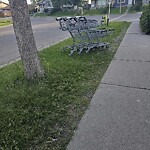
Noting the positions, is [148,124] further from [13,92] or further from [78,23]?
[78,23]

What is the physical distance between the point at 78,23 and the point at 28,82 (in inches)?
137

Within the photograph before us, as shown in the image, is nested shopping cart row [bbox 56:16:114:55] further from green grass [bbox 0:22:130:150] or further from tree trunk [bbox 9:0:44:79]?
tree trunk [bbox 9:0:44:79]

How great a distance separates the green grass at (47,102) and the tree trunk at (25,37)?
268mm

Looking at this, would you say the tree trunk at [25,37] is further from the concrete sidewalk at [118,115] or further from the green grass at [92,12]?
the green grass at [92,12]

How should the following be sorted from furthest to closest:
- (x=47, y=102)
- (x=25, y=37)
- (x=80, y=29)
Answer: (x=80, y=29) → (x=25, y=37) → (x=47, y=102)

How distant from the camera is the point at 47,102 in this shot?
425cm

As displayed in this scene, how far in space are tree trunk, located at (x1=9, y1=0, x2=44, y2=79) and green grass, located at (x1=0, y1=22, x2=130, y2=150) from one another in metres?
0.27

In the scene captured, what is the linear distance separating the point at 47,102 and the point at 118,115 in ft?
4.29

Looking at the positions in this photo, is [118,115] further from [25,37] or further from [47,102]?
[25,37]

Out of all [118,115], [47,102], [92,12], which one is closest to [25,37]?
[47,102]

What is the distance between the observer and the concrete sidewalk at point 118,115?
3.07 meters

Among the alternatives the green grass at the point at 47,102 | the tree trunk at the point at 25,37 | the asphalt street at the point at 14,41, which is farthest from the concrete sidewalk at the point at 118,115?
the asphalt street at the point at 14,41

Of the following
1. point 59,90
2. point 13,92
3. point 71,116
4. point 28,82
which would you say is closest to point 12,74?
point 28,82

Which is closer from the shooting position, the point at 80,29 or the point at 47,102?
the point at 47,102
